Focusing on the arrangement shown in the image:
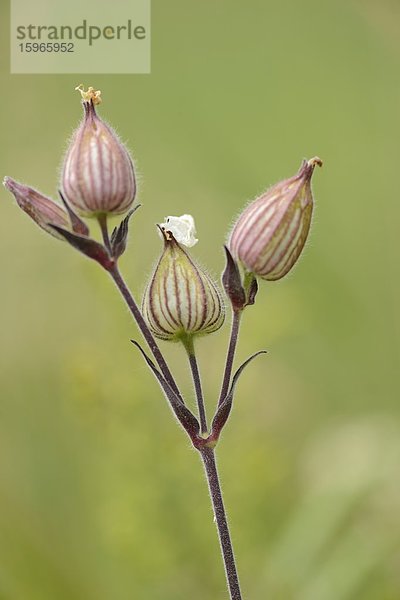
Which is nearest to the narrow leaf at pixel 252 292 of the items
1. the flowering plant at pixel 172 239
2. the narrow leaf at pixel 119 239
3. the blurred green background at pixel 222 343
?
the flowering plant at pixel 172 239

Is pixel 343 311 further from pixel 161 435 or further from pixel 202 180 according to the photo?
pixel 161 435

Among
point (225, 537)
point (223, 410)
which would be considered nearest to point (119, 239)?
point (223, 410)

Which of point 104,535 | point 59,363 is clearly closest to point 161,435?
point 104,535

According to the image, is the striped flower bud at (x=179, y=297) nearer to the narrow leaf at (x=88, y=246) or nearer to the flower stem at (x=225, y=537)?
the narrow leaf at (x=88, y=246)

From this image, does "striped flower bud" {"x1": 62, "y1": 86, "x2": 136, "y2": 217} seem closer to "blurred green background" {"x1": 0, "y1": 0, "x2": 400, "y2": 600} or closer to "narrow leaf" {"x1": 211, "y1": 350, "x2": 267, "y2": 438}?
"narrow leaf" {"x1": 211, "y1": 350, "x2": 267, "y2": 438}

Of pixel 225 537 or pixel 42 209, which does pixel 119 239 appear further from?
pixel 225 537

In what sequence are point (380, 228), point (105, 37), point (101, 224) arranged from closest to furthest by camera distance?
point (101, 224) → point (380, 228) → point (105, 37)

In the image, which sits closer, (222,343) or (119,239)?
(119,239)
